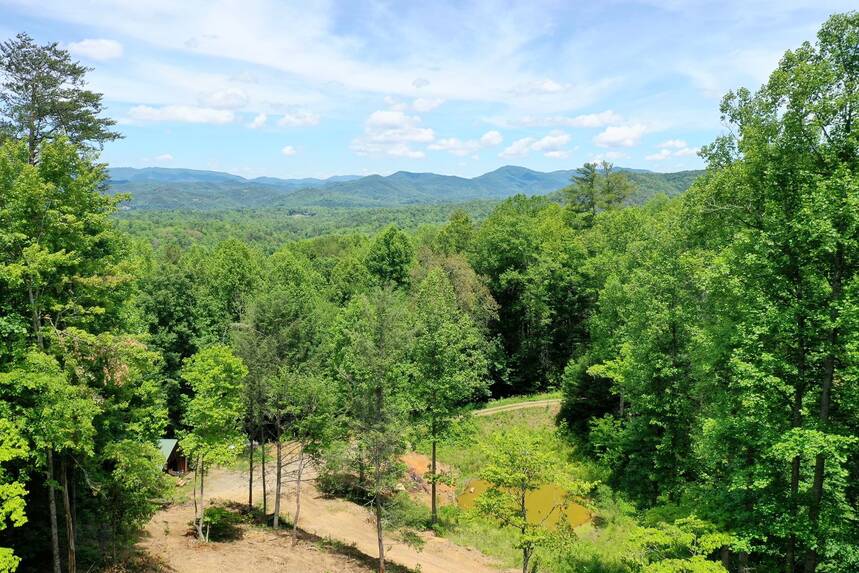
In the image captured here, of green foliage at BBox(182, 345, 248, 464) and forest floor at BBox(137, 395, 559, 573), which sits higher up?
green foliage at BBox(182, 345, 248, 464)

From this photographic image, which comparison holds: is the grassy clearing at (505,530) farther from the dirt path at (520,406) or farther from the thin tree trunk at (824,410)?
the thin tree trunk at (824,410)

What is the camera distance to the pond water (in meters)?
25.4

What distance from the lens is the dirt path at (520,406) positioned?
39.7 metres

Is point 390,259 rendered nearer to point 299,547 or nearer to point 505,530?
point 505,530

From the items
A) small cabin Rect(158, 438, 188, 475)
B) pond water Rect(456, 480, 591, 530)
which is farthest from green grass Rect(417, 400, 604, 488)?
small cabin Rect(158, 438, 188, 475)

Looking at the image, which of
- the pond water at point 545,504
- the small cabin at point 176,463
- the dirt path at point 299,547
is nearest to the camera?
the dirt path at point 299,547

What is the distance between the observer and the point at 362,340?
1781 cm

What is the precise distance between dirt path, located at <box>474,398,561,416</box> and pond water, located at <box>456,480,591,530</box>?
8992mm

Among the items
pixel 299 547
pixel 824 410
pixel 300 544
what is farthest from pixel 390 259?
pixel 824 410

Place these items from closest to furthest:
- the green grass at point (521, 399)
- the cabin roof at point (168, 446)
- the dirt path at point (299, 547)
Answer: the dirt path at point (299, 547)
the cabin roof at point (168, 446)
the green grass at point (521, 399)

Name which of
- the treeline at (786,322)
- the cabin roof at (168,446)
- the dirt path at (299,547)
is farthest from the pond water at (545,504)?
the cabin roof at (168,446)

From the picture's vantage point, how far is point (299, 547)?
68.1ft

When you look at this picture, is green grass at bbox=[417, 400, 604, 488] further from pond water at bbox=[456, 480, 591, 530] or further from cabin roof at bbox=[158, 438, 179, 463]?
cabin roof at bbox=[158, 438, 179, 463]

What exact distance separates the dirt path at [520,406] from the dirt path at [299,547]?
14.7 meters
